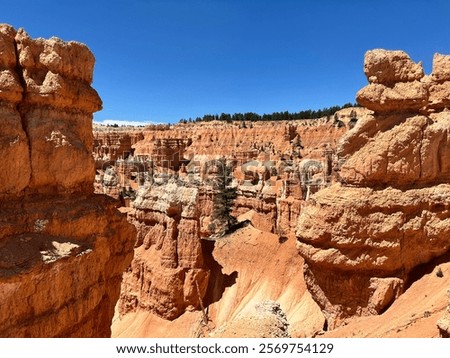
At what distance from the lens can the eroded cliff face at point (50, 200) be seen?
6957 millimetres

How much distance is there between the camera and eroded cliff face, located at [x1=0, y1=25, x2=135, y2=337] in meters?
6.96

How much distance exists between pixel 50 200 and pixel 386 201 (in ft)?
30.0

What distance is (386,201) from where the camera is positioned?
11688mm

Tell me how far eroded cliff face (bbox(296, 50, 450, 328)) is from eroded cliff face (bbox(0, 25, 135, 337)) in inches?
267

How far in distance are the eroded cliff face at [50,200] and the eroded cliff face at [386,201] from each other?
22.2 ft

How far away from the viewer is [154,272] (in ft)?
64.0

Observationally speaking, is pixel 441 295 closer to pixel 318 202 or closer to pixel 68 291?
pixel 318 202

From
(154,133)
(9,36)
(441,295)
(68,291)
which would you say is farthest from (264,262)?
(154,133)

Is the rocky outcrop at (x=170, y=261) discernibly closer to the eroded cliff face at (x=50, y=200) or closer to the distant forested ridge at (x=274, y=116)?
the eroded cliff face at (x=50, y=200)

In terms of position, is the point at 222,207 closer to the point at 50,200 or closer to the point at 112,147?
the point at 50,200

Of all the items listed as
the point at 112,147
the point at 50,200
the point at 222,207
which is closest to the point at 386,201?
the point at 50,200

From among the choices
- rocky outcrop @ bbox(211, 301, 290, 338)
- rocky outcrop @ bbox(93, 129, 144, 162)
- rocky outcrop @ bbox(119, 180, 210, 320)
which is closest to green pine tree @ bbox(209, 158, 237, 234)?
rocky outcrop @ bbox(119, 180, 210, 320)

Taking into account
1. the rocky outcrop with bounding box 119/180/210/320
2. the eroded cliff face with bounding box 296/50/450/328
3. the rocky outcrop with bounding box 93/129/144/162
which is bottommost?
the rocky outcrop with bounding box 119/180/210/320

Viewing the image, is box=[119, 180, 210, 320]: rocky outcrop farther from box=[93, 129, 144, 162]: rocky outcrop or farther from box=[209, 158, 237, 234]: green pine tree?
box=[93, 129, 144, 162]: rocky outcrop
